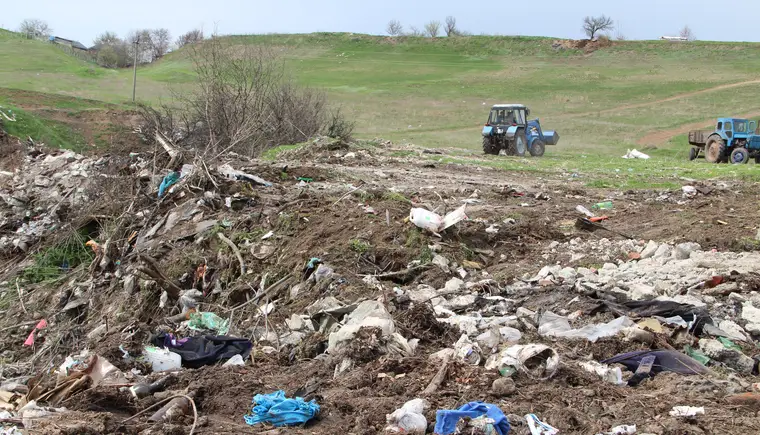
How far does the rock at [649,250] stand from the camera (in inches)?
273

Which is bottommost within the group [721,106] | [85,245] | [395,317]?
[85,245]

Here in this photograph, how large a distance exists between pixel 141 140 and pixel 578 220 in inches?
391

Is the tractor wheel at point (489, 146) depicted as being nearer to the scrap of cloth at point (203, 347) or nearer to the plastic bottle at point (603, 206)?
the plastic bottle at point (603, 206)

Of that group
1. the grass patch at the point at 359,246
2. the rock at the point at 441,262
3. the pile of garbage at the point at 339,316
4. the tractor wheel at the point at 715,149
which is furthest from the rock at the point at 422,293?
the tractor wheel at the point at 715,149

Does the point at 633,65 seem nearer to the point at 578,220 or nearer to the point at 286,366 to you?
the point at 578,220

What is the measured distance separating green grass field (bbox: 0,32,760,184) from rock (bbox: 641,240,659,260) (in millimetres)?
7234

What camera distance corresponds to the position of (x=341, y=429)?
347cm

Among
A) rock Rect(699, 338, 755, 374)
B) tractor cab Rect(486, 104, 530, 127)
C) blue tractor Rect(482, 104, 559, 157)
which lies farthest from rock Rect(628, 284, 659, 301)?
tractor cab Rect(486, 104, 530, 127)

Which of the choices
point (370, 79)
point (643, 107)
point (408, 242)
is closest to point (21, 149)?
point (408, 242)

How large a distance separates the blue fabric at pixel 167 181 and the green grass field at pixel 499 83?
26.2 ft

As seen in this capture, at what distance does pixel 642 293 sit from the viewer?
5445mm

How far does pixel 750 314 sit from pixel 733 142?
1653 cm

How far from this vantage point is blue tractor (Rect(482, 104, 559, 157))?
62.9 feet

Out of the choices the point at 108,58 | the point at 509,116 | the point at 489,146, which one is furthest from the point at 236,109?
the point at 108,58
